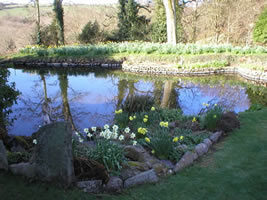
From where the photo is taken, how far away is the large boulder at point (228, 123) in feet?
14.5

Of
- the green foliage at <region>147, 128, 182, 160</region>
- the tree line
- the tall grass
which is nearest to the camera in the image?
the green foliage at <region>147, 128, 182, 160</region>

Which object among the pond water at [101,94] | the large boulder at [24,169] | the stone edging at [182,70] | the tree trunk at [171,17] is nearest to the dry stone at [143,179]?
the large boulder at [24,169]

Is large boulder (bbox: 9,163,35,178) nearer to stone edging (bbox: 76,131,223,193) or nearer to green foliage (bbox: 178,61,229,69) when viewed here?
stone edging (bbox: 76,131,223,193)

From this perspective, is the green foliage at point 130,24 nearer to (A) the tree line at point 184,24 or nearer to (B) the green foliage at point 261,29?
(A) the tree line at point 184,24

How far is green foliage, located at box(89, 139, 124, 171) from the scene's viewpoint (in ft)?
9.80

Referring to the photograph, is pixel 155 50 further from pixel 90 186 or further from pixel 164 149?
pixel 90 186

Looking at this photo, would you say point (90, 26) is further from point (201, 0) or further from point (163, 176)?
point (163, 176)

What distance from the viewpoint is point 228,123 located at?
176 inches

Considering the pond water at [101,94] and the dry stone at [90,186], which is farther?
the pond water at [101,94]

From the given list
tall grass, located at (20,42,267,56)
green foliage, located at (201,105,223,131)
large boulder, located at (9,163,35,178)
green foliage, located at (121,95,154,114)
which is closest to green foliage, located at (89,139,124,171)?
large boulder, located at (9,163,35,178)

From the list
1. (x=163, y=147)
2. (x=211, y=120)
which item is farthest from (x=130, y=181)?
(x=211, y=120)

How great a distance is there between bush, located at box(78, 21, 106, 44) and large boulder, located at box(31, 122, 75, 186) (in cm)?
2093

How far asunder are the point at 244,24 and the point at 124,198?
71.8 ft

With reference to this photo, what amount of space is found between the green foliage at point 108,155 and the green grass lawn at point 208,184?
42 cm
